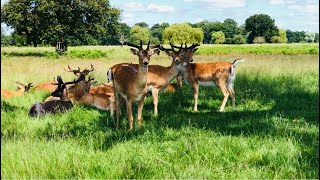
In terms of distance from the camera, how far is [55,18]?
112ft

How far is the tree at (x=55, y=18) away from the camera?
33750 mm

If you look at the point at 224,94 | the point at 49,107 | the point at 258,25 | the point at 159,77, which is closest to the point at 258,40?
the point at 258,25

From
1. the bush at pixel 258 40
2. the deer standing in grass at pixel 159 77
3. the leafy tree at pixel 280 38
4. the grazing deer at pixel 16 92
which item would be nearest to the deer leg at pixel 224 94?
the deer standing in grass at pixel 159 77

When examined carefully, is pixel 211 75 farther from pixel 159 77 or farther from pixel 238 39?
pixel 238 39

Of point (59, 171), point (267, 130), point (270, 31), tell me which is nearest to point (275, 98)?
point (267, 130)

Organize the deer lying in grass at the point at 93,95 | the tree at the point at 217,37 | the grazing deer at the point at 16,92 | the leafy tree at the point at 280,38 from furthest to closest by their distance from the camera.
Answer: the leafy tree at the point at 280,38, the tree at the point at 217,37, the grazing deer at the point at 16,92, the deer lying in grass at the point at 93,95

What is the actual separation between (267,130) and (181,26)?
51.1 m

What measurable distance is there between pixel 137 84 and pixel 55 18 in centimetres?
2818

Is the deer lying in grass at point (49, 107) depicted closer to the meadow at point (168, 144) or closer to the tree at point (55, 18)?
the meadow at point (168, 144)

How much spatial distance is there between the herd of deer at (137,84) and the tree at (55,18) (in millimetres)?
22741

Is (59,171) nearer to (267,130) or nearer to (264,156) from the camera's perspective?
(264,156)

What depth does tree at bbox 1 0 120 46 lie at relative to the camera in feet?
111

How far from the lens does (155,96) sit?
9.48m

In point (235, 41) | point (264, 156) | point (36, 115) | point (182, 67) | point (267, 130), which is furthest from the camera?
point (235, 41)
